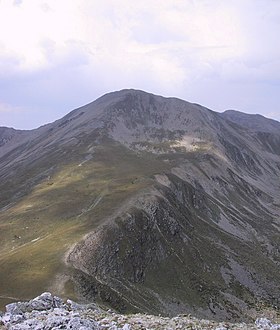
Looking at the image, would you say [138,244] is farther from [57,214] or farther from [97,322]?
[97,322]

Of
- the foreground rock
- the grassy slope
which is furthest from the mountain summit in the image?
the foreground rock

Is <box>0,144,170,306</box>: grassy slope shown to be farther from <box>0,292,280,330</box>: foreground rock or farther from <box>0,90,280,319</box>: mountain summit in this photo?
<box>0,292,280,330</box>: foreground rock

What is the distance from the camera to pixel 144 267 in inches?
3917

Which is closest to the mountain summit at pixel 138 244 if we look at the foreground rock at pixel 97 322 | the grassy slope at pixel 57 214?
the grassy slope at pixel 57 214

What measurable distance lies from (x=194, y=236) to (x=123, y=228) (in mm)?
29901

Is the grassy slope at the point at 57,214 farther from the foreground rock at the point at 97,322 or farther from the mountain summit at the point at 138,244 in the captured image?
the foreground rock at the point at 97,322

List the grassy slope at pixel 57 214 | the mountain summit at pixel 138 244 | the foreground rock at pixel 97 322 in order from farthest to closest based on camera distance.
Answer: the mountain summit at pixel 138 244 < the grassy slope at pixel 57 214 < the foreground rock at pixel 97 322

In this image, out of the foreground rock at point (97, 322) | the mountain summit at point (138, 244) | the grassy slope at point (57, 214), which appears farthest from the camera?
the mountain summit at point (138, 244)

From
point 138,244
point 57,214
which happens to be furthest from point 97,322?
point 57,214

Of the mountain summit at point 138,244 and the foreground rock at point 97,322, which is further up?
the foreground rock at point 97,322

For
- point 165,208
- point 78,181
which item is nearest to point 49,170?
point 78,181

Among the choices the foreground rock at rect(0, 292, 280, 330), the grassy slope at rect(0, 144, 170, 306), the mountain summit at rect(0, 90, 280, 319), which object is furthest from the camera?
the mountain summit at rect(0, 90, 280, 319)

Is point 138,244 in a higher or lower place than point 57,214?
lower

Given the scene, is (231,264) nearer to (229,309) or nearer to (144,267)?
(229,309)
